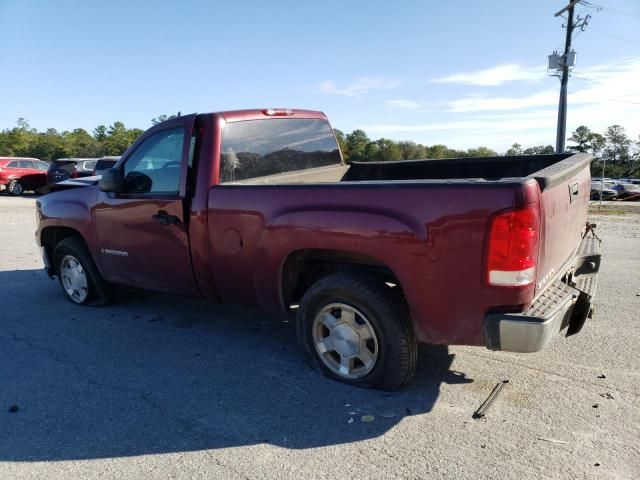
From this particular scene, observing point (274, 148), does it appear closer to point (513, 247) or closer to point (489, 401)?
point (513, 247)

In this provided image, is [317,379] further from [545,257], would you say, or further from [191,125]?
[191,125]

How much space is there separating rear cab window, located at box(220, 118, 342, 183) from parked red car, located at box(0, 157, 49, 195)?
72.4 ft

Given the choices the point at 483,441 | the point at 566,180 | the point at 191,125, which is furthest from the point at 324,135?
the point at 483,441

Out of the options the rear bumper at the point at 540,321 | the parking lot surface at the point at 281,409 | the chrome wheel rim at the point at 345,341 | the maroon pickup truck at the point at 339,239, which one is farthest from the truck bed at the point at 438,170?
the parking lot surface at the point at 281,409

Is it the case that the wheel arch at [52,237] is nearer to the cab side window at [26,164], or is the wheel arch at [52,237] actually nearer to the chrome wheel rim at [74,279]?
the chrome wheel rim at [74,279]

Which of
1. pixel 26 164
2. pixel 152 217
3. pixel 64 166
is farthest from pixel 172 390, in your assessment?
pixel 26 164

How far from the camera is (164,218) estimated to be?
436 cm

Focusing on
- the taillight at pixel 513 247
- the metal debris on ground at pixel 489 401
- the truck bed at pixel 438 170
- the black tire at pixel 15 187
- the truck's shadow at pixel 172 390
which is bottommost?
the truck's shadow at pixel 172 390

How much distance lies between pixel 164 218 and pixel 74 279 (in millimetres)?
2019

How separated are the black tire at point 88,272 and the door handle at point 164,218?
147cm

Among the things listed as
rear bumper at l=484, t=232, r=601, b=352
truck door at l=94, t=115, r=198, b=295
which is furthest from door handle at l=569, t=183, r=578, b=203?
truck door at l=94, t=115, r=198, b=295

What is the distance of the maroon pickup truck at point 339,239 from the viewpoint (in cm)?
291

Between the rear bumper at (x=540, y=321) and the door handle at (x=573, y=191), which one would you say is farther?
the door handle at (x=573, y=191)

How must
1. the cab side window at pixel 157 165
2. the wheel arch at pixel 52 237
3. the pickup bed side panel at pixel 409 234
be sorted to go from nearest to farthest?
the pickup bed side panel at pixel 409 234 < the cab side window at pixel 157 165 < the wheel arch at pixel 52 237
